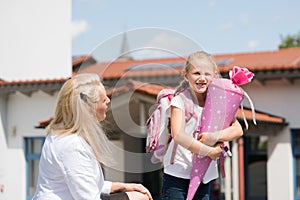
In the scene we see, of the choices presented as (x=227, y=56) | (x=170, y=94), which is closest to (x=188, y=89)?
(x=170, y=94)

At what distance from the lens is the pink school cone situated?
2854 mm

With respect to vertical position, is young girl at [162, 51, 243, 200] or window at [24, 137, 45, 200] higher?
young girl at [162, 51, 243, 200]

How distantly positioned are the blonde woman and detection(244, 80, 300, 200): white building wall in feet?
31.5

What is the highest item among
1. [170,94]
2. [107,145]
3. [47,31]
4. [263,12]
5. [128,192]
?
[263,12]

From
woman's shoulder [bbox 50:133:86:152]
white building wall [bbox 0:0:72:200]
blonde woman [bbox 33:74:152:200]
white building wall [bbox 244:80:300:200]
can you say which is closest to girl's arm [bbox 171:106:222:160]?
blonde woman [bbox 33:74:152:200]

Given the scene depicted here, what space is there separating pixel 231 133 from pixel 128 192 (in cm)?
56

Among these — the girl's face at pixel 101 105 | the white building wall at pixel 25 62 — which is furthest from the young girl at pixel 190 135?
the white building wall at pixel 25 62

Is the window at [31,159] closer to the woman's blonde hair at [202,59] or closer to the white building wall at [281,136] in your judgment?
the white building wall at [281,136]

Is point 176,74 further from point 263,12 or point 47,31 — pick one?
point 263,12

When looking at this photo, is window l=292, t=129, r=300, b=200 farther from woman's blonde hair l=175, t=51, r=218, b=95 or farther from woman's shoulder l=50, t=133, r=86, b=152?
woman's shoulder l=50, t=133, r=86, b=152

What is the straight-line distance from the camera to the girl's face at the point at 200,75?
2.91 m

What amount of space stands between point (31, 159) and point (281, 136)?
5637 millimetres

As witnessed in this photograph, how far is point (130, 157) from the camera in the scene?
3189mm

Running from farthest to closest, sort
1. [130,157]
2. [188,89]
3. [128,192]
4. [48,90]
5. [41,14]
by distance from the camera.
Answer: [41,14], [48,90], [130,157], [188,89], [128,192]
